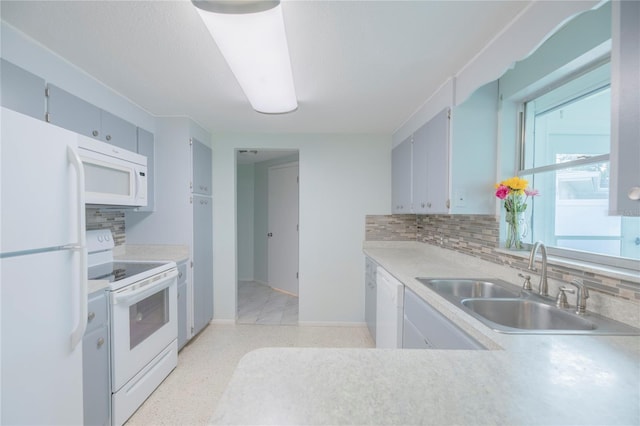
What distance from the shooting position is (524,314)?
4.59ft

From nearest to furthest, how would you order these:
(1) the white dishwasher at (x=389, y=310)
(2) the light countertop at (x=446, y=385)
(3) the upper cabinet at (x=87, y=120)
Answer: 1. (2) the light countertop at (x=446, y=385)
2. (3) the upper cabinet at (x=87, y=120)
3. (1) the white dishwasher at (x=389, y=310)

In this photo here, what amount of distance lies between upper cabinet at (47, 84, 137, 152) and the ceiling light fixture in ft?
3.53

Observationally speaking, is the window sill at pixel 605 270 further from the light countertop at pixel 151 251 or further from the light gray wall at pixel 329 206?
the light countertop at pixel 151 251

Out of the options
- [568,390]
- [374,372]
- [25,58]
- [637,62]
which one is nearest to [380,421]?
[374,372]

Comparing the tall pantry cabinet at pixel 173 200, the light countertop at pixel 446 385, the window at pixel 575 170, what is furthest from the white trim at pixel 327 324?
the light countertop at pixel 446 385

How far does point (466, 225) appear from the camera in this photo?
2.22 metres

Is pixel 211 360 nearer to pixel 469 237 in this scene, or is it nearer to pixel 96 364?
pixel 96 364

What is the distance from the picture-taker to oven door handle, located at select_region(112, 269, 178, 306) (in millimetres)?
1603

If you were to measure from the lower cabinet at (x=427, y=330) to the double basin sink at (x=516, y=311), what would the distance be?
0.10m

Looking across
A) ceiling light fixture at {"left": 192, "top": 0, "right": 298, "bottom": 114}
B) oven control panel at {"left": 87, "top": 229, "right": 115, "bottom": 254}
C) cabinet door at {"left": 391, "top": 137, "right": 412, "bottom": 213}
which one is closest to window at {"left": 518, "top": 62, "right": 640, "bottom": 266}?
cabinet door at {"left": 391, "top": 137, "right": 412, "bottom": 213}

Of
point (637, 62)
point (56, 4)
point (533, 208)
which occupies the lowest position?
point (533, 208)

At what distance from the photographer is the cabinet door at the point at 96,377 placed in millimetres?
1402

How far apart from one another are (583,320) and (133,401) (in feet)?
8.27

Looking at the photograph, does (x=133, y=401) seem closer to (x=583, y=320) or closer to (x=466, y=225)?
(x=583, y=320)
